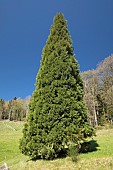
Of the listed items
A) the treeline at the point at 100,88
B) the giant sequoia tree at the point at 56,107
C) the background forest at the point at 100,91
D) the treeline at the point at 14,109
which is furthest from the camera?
the treeline at the point at 14,109

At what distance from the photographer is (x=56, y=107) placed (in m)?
10.6

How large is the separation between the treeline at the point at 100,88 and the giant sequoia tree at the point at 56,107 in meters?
25.0

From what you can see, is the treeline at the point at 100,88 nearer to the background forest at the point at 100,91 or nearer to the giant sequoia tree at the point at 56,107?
the background forest at the point at 100,91

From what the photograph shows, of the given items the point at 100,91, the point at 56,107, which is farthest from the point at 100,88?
the point at 56,107

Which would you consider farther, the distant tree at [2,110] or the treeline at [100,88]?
the distant tree at [2,110]

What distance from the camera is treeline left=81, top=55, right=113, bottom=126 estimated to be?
3713 centimetres

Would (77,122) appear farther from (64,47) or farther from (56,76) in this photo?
(64,47)

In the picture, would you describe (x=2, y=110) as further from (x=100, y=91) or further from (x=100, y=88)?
(x=100, y=91)

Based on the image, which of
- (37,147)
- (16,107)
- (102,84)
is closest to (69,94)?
(37,147)

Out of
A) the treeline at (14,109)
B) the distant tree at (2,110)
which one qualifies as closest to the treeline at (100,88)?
the treeline at (14,109)

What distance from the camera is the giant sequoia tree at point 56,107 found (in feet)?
32.9

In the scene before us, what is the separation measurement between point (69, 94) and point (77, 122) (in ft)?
5.40

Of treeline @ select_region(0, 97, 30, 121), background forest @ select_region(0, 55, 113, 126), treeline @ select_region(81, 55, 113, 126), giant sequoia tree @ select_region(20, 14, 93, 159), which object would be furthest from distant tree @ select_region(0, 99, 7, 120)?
giant sequoia tree @ select_region(20, 14, 93, 159)

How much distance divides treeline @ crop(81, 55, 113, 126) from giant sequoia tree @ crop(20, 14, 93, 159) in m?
25.0
